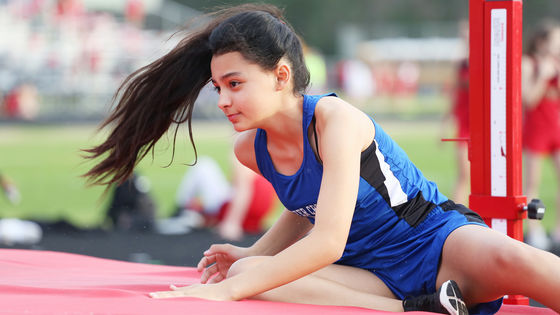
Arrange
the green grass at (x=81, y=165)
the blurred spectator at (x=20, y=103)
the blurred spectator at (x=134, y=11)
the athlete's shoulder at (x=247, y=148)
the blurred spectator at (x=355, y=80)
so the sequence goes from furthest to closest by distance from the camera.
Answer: the blurred spectator at (x=134, y=11)
the blurred spectator at (x=355, y=80)
the blurred spectator at (x=20, y=103)
the green grass at (x=81, y=165)
the athlete's shoulder at (x=247, y=148)

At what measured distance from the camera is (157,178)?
1070 centimetres

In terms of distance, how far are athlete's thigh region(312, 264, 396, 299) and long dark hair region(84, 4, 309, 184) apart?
23.5 inches

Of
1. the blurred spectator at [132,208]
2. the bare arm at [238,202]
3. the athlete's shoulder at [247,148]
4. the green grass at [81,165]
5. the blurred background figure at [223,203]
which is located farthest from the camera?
the green grass at [81,165]

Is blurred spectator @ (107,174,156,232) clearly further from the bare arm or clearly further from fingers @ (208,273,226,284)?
fingers @ (208,273,226,284)

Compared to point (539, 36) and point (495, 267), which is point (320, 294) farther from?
point (539, 36)


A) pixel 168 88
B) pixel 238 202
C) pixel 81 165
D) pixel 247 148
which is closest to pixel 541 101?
pixel 238 202

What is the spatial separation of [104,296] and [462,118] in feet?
16.4

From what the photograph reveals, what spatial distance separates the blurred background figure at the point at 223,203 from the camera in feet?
19.4

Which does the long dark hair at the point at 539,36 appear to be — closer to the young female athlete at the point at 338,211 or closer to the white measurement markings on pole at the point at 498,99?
the white measurement markings on pole at the point at 498,99

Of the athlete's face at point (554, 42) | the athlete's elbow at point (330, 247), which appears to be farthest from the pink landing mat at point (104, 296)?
the athlete's face at point (554, 42)

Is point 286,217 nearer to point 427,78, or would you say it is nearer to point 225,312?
point 225,312

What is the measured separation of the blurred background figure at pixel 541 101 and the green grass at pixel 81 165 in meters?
0.69

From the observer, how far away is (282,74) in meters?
2.51

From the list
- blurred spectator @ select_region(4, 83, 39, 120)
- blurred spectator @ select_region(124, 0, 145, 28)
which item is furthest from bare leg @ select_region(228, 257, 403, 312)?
blurred spectator @ select_region(124, 0, 145, 28)
